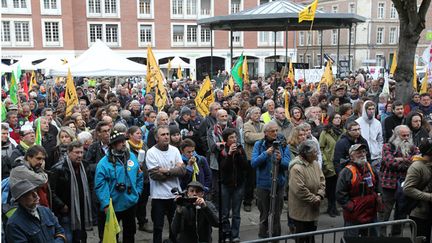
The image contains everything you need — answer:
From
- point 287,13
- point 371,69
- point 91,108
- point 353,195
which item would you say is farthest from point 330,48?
point 353,195

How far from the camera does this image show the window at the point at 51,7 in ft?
150

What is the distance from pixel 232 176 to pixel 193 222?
5.73ft

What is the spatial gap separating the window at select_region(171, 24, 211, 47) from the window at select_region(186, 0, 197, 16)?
138cm

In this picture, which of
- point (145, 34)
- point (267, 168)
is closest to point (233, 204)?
point (267, 168)

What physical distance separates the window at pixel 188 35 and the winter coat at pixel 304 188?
47.3m

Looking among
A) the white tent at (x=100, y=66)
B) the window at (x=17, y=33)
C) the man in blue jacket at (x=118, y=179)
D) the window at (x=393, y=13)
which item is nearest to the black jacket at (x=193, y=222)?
the man in blue jacket at (x=118, y=179)

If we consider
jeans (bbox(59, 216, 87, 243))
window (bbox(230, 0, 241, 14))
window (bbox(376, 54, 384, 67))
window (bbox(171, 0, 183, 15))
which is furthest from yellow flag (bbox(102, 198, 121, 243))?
window (bbox(376, 54, 384, 67))

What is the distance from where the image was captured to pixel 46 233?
12.5ft

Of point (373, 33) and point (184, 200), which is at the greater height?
point (373, 33)

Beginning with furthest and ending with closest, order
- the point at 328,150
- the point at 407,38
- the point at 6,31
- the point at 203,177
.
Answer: the point at 6,31
the point at 407,38
the point at 328,150
the point at 203,177

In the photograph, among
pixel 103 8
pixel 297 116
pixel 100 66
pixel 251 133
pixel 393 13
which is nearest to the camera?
pixel 251 133

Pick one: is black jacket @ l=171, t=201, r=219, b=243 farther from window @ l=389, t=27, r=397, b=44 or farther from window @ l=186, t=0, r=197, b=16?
window @ l=389, t=27, r=397, b=44

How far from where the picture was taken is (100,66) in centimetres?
1516

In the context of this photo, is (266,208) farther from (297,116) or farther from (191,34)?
(191,34)
